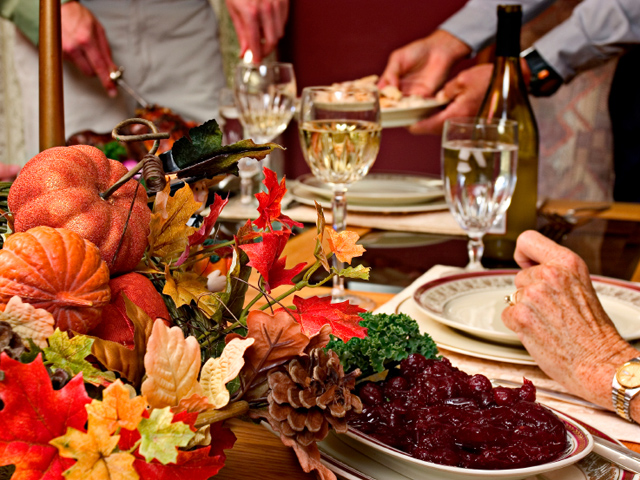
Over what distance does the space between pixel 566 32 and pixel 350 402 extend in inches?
67.9

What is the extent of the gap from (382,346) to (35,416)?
0.28m

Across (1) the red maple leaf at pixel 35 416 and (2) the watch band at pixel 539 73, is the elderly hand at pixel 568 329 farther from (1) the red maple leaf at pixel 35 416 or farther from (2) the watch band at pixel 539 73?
(2) the watch band at pixel 539 73

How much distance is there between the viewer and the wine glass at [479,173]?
105 cm

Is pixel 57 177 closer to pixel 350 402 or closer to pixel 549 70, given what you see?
pixel 350 402

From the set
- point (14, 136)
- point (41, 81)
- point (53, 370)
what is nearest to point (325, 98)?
point (41, 81)

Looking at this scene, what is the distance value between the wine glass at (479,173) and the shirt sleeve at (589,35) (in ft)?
2.86

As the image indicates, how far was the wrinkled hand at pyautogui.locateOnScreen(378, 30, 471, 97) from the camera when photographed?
6.49 ft

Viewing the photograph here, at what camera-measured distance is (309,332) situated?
0.38m

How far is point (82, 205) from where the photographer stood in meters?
0.37

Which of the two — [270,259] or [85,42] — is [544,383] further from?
[85,42]

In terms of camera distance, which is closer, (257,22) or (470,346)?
(470,346)

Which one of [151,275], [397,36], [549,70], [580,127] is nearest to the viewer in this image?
[151,275]

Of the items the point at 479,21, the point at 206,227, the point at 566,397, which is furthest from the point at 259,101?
the point at 206,227

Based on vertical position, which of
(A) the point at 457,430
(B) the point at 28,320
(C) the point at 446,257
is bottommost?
(C) the point at 446,257
